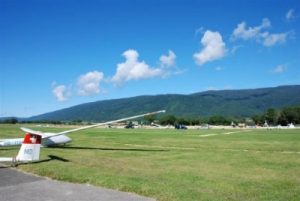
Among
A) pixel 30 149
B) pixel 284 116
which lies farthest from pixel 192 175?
pixel 284 116

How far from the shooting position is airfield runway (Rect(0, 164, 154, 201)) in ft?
41.1

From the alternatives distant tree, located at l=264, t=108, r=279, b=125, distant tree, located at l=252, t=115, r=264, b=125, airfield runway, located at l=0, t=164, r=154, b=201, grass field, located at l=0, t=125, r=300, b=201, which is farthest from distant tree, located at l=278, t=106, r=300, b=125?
airfield runway, located at l=0, t=164, r=154, b=201

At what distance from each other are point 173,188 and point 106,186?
8.67 feet

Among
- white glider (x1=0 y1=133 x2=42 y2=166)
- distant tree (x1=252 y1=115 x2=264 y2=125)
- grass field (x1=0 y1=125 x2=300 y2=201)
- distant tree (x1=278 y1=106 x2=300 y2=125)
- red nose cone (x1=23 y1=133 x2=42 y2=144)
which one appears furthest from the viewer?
distant tree (x1=252 y1=115 x2=264 y2=125)

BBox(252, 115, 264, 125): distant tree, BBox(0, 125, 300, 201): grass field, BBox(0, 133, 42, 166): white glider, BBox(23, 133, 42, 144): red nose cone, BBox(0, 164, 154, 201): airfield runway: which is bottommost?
BBox(0, 164, 154, 201): airfield runway

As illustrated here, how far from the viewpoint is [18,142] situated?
100 ft

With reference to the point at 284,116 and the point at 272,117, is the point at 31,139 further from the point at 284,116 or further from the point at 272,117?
the point at 272,117

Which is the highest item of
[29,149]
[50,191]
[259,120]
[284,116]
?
[284,116]

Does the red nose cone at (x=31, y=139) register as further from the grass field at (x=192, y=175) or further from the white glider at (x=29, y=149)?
the grass field at (x=192, y=175)

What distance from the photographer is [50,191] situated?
1374cm

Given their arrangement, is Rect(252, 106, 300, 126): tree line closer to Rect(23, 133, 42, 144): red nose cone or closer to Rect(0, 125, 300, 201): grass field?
Rect(0, 125, 300, 201): grass field

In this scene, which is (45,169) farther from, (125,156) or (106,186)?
(125,156)

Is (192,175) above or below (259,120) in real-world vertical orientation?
below

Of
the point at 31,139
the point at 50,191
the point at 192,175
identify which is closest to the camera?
the point at 50,191
